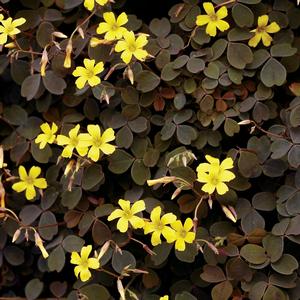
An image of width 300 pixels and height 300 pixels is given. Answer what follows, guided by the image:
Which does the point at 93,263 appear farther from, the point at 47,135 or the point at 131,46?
the point at 131,46

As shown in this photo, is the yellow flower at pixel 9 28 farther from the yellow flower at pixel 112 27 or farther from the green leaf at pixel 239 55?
the green leaf at pixel 239 55

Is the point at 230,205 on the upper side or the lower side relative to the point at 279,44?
lower

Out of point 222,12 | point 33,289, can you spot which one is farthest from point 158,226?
point 222,12

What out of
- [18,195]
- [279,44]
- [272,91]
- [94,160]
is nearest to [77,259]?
[94,160]

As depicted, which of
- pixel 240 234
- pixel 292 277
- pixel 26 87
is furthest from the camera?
pixel 26 87

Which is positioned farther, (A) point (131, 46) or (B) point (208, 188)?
(A) point (131, 46)

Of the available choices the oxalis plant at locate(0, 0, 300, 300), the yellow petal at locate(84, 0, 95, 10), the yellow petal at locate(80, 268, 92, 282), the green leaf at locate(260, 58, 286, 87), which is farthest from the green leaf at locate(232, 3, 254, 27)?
the yellow petal at locate(80, 268, 92, 282)

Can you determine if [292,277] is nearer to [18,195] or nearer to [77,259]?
[77,259]
